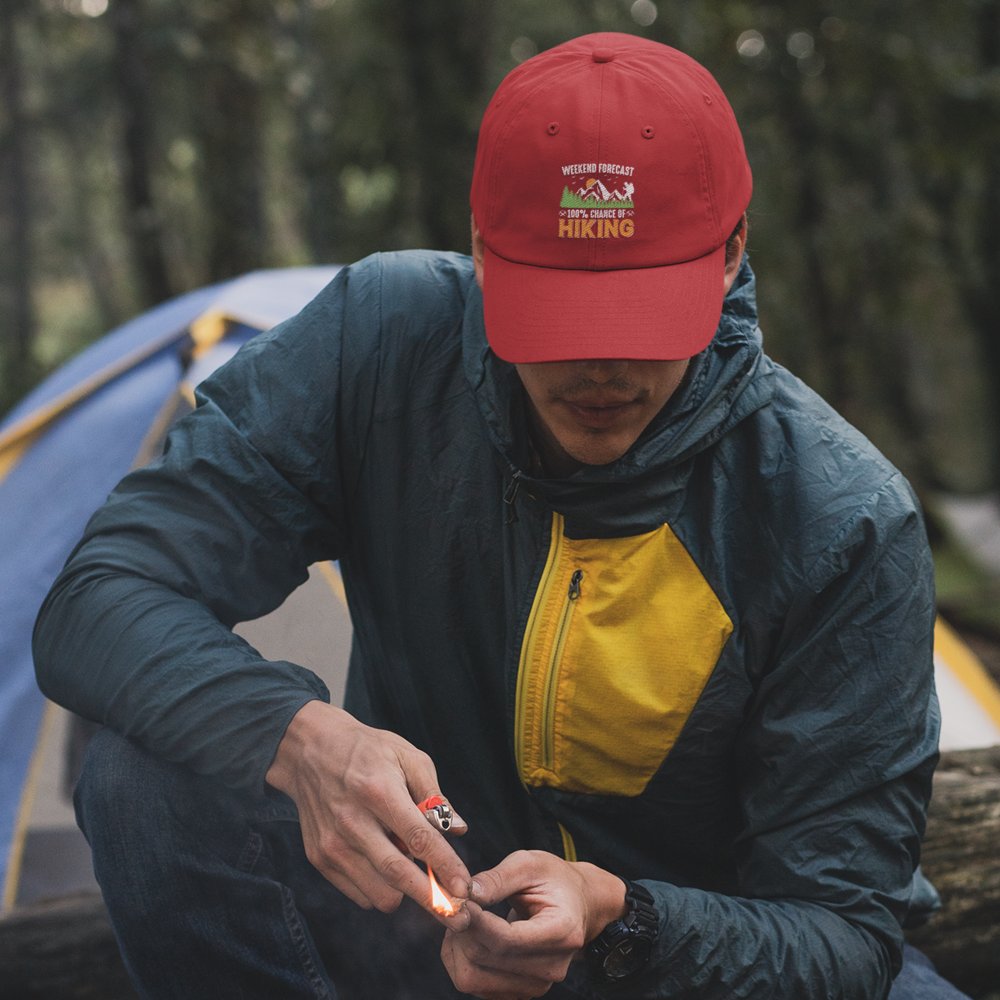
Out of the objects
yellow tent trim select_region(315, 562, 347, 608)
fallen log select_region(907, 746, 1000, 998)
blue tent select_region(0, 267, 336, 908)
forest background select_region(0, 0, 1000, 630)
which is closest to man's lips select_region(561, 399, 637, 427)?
yellow tent trim select_region(315, 562, 347, 608)

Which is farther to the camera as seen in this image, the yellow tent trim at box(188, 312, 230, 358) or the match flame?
the yellow tent trim at box(188, 312, 230, 358)

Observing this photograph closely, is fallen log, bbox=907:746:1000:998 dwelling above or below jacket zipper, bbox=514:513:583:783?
below

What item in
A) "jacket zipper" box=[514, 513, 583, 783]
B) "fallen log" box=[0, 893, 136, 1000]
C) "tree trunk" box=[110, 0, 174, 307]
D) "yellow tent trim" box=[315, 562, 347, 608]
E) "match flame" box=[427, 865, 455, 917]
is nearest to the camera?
"match flame" box=[427, 865, 455, 917]

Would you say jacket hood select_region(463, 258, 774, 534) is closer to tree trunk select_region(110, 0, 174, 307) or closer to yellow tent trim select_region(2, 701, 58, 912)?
yellow tent trim select_region(2, 701, 58, 912)

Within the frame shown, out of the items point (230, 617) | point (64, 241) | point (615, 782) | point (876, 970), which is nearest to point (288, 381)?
point (230, 617)

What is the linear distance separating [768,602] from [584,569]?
0.26 metres

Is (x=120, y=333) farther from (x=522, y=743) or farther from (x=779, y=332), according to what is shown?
(x=779, y=332)

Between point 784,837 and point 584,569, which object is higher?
point 584,569

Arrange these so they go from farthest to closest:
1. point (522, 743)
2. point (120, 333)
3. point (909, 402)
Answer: point (909, 402) → point (120, 333) → point (522, 743)

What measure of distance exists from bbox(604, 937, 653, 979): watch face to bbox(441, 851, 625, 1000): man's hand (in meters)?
0.05

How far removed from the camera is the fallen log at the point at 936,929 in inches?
94.0

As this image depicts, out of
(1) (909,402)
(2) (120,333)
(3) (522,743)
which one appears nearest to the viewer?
(3) (522,743)

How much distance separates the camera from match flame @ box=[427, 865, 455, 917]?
1420 mm

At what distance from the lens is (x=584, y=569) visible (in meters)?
1.78
